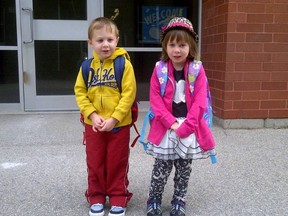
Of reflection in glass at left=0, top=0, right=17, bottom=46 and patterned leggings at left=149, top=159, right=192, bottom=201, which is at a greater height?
reflection in glass at left=0, top=0, right=17, bottom=46

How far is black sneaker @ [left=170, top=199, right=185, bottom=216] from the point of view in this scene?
276cm

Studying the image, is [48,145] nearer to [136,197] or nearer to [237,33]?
[136,197]

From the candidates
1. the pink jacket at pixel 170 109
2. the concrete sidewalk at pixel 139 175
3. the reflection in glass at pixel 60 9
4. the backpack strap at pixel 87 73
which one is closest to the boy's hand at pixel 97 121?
the backpack strap at pixel 87 73

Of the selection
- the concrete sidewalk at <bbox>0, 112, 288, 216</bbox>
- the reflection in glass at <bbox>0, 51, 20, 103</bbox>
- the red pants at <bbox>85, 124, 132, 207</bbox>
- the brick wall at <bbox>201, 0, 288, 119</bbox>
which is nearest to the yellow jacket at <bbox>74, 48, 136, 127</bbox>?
the red pants at <bbox>85, 124, 132, 207</bbox>

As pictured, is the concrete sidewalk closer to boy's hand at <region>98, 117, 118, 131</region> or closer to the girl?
the girl

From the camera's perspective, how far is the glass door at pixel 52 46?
227 inches

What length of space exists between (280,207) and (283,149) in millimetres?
1562

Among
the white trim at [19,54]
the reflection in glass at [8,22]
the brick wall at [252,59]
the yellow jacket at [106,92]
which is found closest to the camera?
the yellow jacket at [106,92]

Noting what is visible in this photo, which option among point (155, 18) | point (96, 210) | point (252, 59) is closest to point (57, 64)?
point (155, 18)

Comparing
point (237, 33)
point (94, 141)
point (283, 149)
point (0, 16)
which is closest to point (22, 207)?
point (94, 141)

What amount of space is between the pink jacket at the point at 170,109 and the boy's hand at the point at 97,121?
35 centimetres

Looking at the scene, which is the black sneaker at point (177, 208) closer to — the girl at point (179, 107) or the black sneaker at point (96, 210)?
the girl at point (179, 107)

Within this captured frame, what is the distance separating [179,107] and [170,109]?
0.07m

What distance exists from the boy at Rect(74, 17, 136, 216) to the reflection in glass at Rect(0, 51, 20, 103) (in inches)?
140
